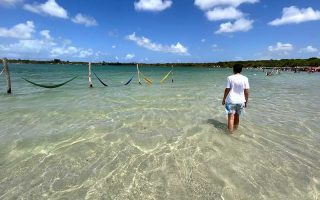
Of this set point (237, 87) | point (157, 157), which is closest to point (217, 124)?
point (237, 87)

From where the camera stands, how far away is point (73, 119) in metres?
9.91

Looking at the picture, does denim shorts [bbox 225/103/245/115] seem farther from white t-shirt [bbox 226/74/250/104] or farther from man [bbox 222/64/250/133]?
white t-shirt [bbox 226/74/250/104]

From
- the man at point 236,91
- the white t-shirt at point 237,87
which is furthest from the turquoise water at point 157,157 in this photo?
the white t-shirt at point 237,87

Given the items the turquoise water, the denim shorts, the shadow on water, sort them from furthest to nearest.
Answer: the shadow on water, the denim shorts, the turquoise water

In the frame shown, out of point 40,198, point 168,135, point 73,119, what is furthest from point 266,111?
point 40,198

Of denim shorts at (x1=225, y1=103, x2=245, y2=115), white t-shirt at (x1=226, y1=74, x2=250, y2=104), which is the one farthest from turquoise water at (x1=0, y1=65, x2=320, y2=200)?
white t-shirt at (x1=226, y1=74, x2=250, y2=104)

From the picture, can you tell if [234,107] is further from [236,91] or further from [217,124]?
[217,124]

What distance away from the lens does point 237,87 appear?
7.40 m

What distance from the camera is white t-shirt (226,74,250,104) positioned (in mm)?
7320

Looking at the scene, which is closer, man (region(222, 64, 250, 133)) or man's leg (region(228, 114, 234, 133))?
man (region(222, 64, 250, 133))

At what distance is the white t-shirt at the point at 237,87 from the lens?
7.32 meters

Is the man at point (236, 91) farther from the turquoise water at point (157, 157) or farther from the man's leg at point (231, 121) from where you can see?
the turquoise water at point (157, 157)

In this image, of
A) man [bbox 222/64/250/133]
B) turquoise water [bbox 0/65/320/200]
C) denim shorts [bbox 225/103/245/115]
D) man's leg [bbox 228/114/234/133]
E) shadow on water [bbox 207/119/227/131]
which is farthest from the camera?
shadow on water [bbox 207/119/227/131]

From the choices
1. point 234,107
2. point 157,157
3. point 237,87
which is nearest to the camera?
point 157,157
